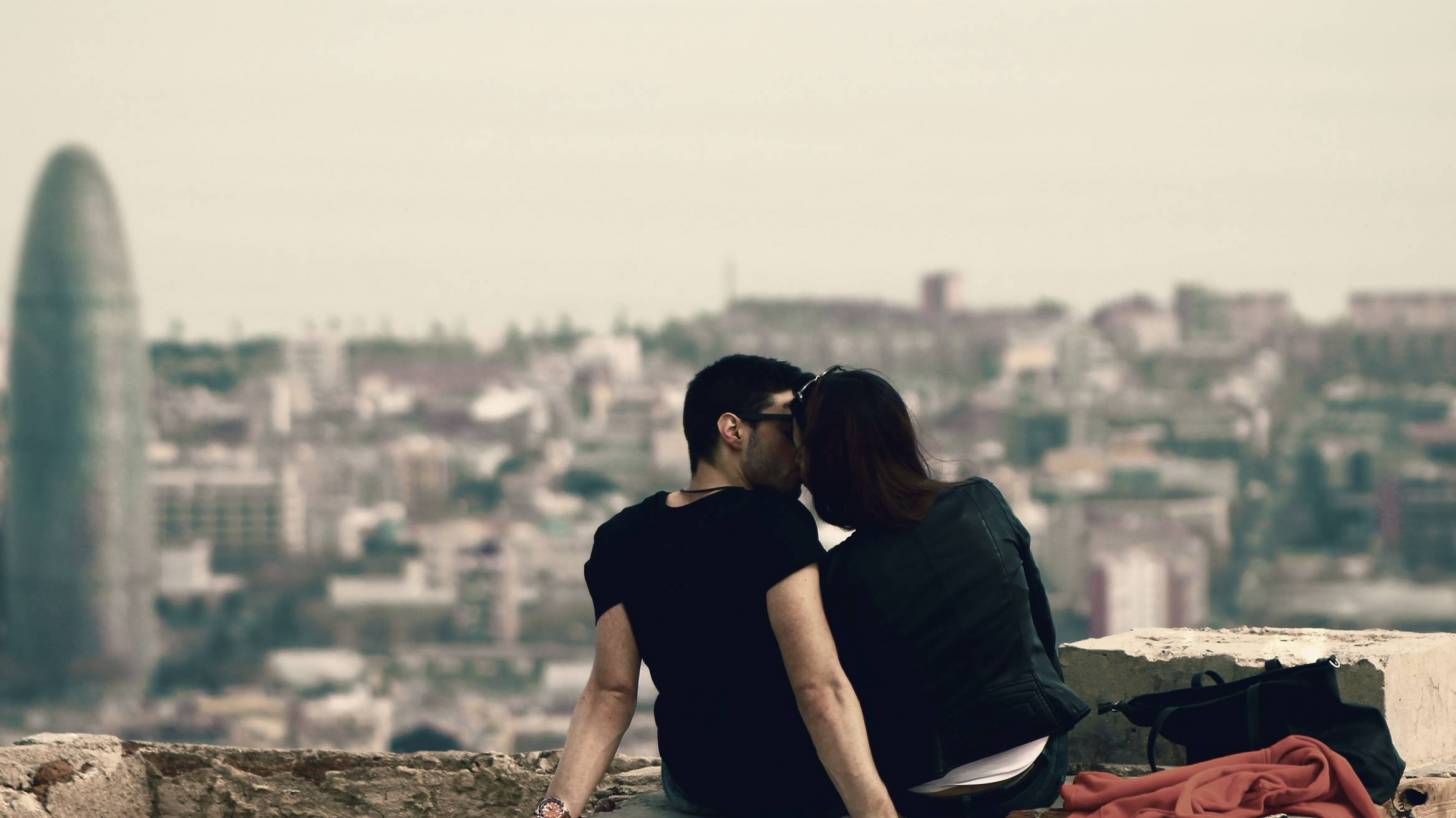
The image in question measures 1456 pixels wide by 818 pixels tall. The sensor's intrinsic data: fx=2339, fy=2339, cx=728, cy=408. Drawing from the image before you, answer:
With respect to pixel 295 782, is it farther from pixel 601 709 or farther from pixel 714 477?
pixel 714 477

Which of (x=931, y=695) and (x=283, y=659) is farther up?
(x=931, y=695)

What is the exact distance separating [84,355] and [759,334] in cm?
2248

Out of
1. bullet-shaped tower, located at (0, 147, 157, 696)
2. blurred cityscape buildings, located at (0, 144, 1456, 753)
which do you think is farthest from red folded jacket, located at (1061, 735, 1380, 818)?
bullet-shaped tower, located at (0, 147, 157, 696)

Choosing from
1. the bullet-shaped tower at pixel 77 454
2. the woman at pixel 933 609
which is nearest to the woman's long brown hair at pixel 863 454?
the woman at pixel 933 609

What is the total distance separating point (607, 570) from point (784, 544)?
0.24m

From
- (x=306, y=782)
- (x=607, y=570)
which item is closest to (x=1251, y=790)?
(x=607, y=570)

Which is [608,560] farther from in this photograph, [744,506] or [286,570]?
[286,570]

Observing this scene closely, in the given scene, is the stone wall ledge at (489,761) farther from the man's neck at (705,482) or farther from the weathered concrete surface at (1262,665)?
the man's neck at (705,482)

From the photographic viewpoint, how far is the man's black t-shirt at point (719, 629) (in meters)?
2.53

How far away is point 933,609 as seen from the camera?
2.52 metres

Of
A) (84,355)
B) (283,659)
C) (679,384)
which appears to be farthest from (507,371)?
(283,659)

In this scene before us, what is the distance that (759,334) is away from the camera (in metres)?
80.2

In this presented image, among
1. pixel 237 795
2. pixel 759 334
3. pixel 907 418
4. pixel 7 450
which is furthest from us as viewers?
pixel 759 334

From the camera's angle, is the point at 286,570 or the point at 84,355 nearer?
the point at 286,570
